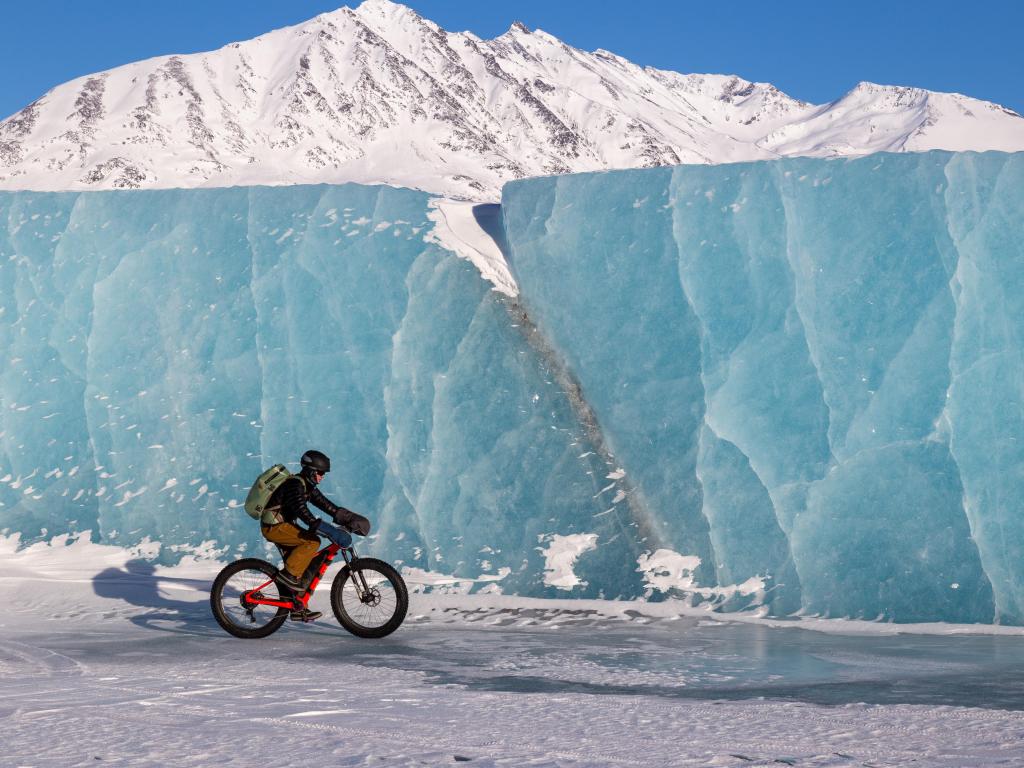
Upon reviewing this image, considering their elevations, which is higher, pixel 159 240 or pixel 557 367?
pixel 159 240

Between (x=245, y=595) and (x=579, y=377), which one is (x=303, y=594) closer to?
(x=245, y=595)

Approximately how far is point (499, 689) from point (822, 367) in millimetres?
4239

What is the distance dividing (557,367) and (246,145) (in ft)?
602

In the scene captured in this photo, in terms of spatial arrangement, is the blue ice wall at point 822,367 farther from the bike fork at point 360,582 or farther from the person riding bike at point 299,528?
the person riding bike at point 299,528

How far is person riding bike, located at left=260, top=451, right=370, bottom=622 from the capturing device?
7742 millimetres

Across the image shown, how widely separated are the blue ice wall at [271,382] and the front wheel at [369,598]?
1.61 m

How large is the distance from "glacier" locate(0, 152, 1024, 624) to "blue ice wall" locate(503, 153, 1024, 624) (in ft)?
0.07

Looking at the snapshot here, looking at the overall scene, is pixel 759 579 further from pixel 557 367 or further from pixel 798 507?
pixel 557 367

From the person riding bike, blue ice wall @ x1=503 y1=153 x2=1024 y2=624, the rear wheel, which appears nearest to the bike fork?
the person riding bike

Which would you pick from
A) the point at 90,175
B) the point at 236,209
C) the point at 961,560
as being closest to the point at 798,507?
the point at 961,560

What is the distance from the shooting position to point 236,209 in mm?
10961

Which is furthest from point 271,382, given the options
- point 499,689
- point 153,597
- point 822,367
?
point 499,689

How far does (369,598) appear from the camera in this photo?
793cm

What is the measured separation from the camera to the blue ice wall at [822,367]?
27.8 feet
